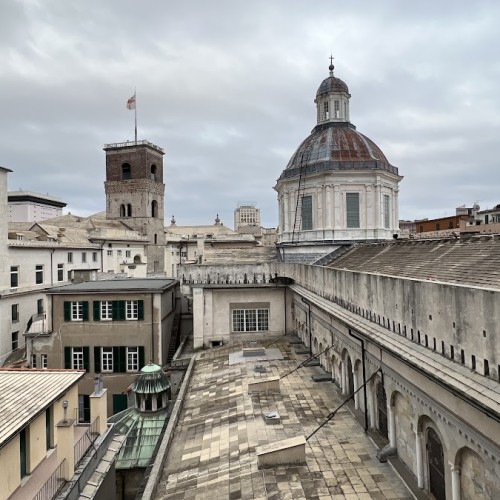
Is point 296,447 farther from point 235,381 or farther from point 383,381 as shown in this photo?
point 235,381

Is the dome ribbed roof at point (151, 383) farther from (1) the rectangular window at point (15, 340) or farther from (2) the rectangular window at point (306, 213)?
(1) the rectangular window at point (15, 340)

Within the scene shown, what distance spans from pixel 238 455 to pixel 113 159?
273 ft

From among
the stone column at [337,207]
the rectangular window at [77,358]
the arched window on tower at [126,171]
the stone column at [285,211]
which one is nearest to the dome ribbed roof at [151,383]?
the rectangular window at [77,358]

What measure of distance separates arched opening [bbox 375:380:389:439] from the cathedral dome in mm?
20760

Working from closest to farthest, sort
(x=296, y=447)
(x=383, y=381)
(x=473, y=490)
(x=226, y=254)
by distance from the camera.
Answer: (x=473, y=490) → (x=296, y=447) → (x=383, y=381) → (x=226, y=254)

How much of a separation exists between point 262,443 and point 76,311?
23082mm

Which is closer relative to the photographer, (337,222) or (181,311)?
(337,222)

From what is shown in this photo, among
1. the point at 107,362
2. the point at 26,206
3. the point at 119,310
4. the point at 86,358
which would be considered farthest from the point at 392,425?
the point at 26,206

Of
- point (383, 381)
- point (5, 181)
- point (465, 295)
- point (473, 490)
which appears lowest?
point (473, 490)

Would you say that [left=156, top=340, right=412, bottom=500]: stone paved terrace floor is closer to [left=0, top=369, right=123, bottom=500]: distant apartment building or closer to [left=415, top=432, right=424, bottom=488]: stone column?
[left=415, top=432, right=424, bottom=488]: stone column

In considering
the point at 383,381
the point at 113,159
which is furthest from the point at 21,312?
the point at 113,159

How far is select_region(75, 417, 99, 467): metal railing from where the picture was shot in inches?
650

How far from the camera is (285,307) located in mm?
32062

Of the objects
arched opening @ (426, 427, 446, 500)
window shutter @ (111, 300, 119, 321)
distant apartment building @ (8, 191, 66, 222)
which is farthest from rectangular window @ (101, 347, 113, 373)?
distant apartment building @ (8, 191, 66, 222)
